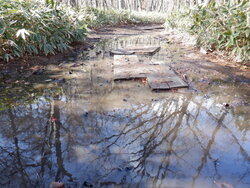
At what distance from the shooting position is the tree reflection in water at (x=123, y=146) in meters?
1.58

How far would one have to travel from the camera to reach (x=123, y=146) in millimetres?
1923

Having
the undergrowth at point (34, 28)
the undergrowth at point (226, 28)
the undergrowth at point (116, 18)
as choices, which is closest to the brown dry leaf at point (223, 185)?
the undergrowth at point (226, 28)

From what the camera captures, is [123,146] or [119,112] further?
[119,112]

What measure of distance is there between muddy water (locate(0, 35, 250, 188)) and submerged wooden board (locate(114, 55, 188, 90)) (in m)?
0.18

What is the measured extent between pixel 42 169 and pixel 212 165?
1399 millimetres

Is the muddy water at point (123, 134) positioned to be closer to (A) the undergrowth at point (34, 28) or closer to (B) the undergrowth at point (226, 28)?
(A) the undergrowth at point (34, 28)

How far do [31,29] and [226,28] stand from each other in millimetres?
Answer: 4677

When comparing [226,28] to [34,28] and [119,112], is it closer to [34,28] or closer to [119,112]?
[119,112]

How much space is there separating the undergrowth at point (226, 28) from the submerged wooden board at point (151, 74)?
6.18ft

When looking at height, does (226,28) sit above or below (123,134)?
above

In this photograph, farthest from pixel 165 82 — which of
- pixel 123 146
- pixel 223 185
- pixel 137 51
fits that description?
pixel 137 51

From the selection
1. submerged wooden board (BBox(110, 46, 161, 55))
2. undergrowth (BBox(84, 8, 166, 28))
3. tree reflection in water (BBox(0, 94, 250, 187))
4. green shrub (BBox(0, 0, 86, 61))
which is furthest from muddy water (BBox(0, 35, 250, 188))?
undergrowth (BBox(84, 8, 166, 28))

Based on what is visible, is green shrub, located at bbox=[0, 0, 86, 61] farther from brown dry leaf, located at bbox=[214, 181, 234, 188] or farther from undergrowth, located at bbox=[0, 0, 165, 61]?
brown dry leaf, located at bbox=[214, 181, 234, 188]

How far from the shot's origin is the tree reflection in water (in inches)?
62.0
